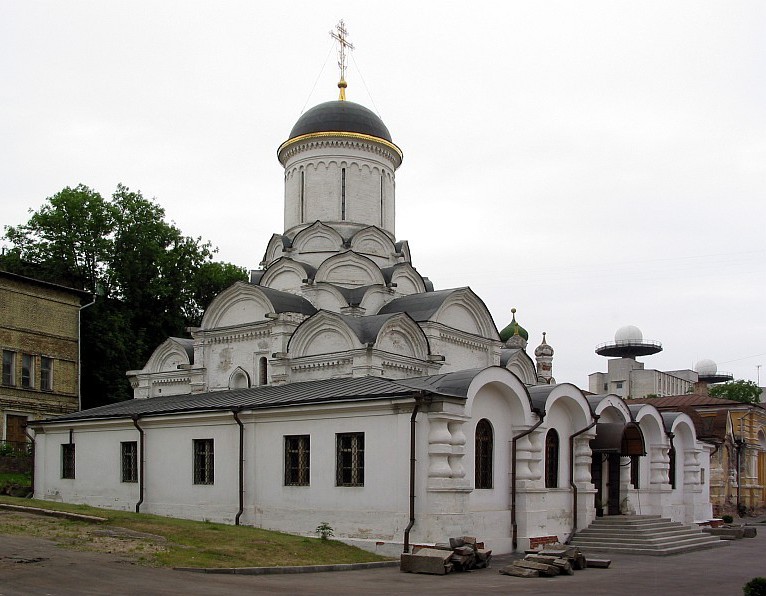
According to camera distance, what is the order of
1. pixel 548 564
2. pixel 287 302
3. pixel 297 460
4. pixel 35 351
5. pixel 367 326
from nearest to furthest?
pixel 548 564 → pixel 297 460 → pixel 367 326 → pixel 287 302 → pixel 35 351

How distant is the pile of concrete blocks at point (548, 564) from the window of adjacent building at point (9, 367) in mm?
23629

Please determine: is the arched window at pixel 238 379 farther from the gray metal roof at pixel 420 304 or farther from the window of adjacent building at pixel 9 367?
the window of adjacent building at pixel 9 367

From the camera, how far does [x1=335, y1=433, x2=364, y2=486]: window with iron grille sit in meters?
19.2

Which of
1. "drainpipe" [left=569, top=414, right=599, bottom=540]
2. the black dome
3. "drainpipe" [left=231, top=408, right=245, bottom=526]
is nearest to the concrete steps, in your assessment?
"drainpipe" [left=569, top=414, right=599, bottom=540]

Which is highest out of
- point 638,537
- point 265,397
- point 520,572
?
point 265,397

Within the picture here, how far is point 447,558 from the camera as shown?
15.9 meters

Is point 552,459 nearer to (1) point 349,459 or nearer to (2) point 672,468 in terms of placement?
(1) point 349,459

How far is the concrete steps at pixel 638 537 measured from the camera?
21.2 metres

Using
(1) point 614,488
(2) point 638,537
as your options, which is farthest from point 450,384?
(1) point 614,488

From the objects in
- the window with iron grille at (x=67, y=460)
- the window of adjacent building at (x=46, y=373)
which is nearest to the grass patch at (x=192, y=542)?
the window with iron grille at (x=67, y=460)

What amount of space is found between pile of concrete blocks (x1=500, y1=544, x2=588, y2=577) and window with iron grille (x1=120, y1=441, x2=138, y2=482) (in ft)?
38.3

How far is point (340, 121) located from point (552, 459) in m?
14.1

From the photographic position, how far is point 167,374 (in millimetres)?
29359

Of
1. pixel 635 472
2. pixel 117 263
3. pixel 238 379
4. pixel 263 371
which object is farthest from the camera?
pixel 117 263
